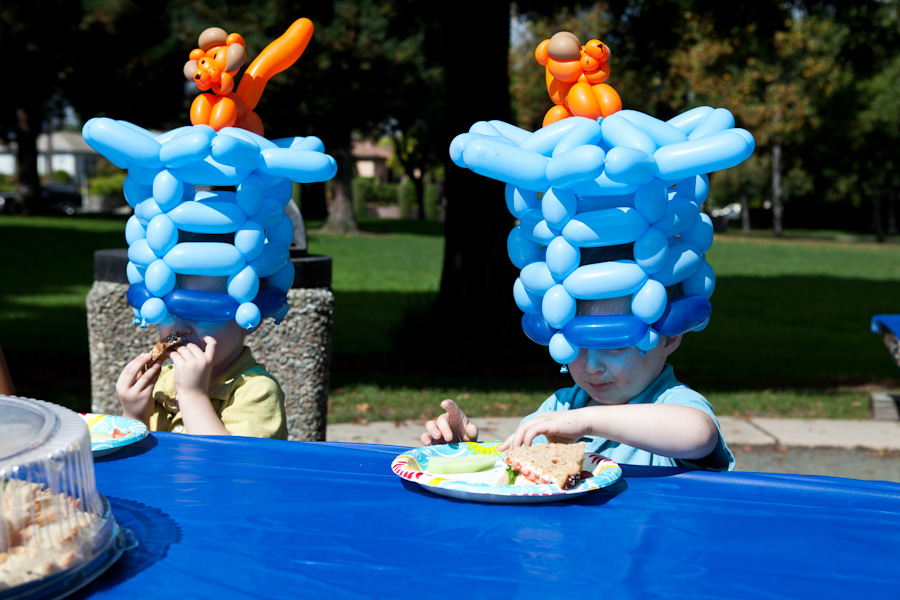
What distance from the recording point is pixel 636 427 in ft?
6.37

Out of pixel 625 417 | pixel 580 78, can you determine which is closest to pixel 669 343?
pixel 625 417

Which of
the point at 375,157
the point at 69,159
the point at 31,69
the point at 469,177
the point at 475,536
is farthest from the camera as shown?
the point at 69,159

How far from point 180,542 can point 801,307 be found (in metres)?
15.3

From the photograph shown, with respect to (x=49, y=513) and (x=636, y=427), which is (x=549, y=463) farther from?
(x=49, y=513)

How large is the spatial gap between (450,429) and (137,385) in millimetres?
971

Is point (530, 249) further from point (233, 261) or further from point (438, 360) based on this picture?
point (438, 360)

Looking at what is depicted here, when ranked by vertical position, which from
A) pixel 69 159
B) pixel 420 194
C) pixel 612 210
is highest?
pixel 69 159

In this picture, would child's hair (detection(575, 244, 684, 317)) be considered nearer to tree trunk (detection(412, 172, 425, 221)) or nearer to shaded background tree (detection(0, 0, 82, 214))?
shaded background tree (detection(0, 0, 82, 214))

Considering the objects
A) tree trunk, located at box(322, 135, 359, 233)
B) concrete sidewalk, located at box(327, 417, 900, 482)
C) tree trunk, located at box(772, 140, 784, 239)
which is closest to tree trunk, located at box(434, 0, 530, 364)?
concrete sidewalk, located at box(327, 417, 900, 482)

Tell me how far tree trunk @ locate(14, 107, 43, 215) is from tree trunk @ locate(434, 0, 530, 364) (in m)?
31.1

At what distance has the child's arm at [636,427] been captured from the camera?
1.94 m

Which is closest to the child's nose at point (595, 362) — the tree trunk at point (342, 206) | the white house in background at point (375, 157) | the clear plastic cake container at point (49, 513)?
the clear plastic cake container at point (49, 513)

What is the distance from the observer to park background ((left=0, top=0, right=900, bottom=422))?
855 cm

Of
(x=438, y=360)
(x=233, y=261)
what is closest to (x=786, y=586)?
(x=233, y=261)
